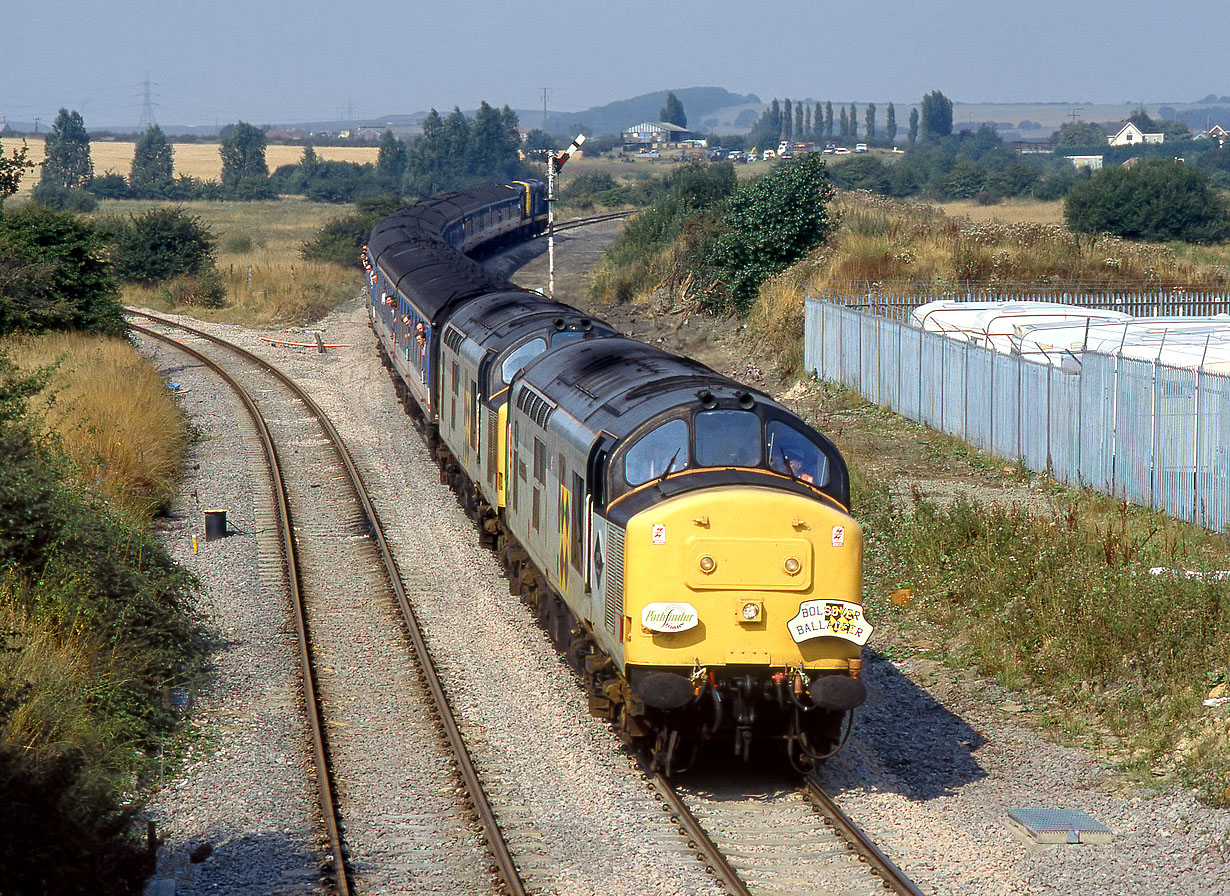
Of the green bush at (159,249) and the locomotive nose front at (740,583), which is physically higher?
the green bush at (159,249)

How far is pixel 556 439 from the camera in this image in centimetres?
1303

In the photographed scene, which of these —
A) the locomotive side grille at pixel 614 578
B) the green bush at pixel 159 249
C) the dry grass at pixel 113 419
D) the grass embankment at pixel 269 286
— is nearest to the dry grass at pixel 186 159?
the grass embankment at pixel 269 286

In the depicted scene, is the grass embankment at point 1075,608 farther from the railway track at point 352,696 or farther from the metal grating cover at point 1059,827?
the railway track at point 352,696

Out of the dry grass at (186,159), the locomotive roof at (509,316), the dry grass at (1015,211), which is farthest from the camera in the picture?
the dry grass at (186,159)

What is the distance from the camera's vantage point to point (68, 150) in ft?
440

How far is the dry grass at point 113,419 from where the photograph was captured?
20.1 meters

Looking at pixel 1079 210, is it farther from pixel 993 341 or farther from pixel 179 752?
pixel 179 752

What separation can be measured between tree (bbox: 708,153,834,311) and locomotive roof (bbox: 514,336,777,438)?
25522mm

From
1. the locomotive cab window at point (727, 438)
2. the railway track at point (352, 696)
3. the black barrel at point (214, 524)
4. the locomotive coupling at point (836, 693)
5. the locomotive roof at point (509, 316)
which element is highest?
the locomotive roof at point (509, 316)

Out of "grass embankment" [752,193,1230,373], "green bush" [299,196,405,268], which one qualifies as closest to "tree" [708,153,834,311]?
"grass embankment" [752,193,1230,373]

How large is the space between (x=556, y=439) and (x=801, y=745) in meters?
4.03

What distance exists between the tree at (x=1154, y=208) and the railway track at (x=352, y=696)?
149ft

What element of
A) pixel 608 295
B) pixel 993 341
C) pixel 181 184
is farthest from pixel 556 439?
pixel 181 184

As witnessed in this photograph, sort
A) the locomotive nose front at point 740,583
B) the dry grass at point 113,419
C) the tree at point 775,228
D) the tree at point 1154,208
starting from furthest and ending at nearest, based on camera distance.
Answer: the tree at point 1154,208 → the tree at point 775,228 → the dry grass at point 113,419 → the locomotive nose front at point 740,583
